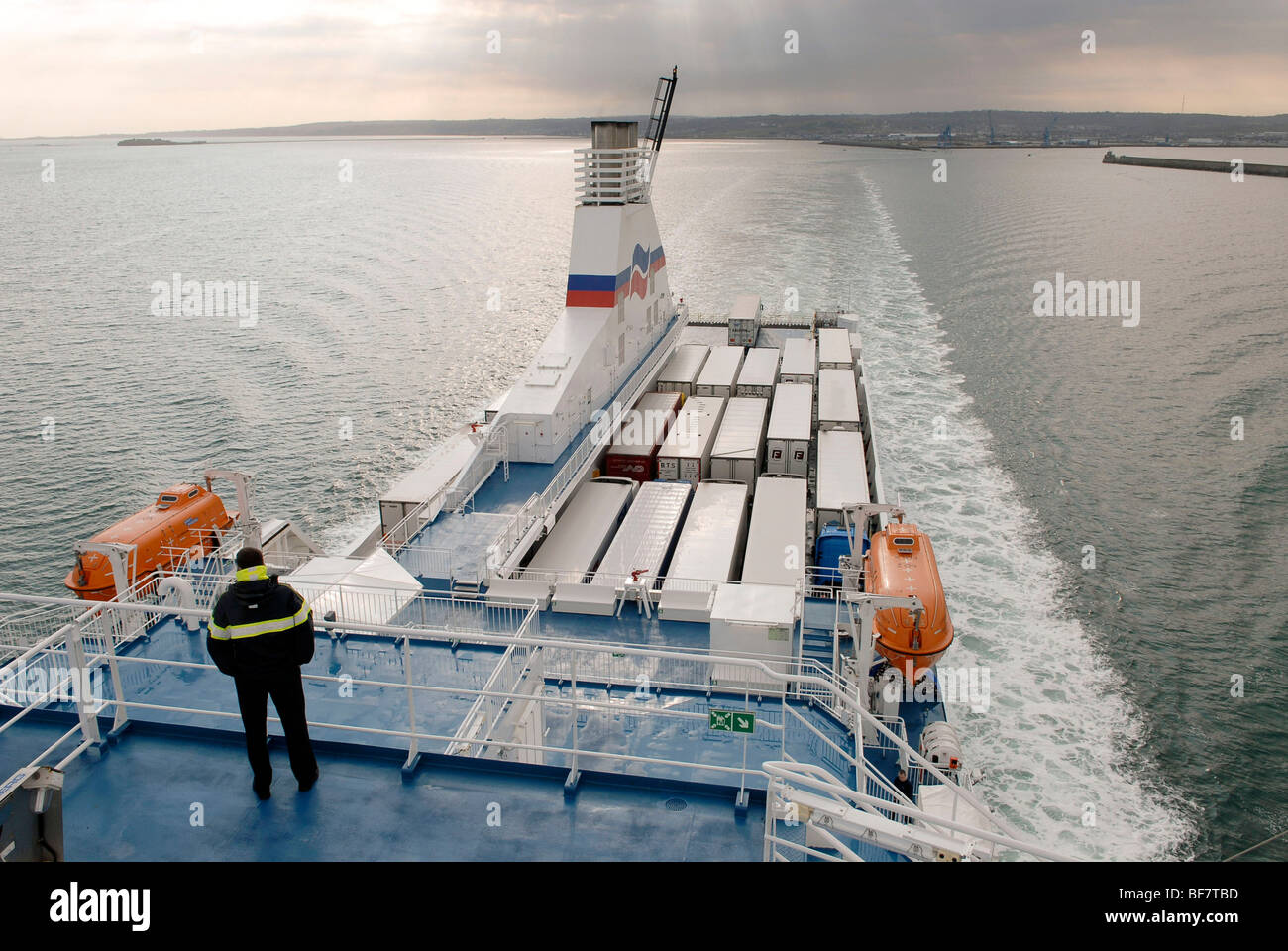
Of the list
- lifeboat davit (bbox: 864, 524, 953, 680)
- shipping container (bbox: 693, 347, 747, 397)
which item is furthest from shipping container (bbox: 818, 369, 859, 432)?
lifeboat davit (bbox: 864, 524, 953, 680)

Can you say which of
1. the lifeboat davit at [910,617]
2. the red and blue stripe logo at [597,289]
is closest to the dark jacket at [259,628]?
the lifeboat davit at [910,617]

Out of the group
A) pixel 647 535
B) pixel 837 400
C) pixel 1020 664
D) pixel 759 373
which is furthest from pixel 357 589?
pixel 759 373

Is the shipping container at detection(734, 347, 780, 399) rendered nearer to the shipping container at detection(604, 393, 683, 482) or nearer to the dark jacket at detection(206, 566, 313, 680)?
the shipping container at detection(604, 393, 683, 482)

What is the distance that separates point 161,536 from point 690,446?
42.5 feet

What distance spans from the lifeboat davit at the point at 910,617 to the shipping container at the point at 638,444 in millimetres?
9512

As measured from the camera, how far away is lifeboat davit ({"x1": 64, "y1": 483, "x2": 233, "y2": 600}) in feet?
50.9

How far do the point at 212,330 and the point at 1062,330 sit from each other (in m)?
45.6

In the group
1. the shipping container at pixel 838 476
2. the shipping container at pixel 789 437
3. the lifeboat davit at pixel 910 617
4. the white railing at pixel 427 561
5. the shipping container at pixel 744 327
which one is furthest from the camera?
the shipping container at pixel 744 327

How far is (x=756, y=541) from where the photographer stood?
58.6ft

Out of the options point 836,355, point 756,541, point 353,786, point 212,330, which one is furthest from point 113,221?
point 353,786

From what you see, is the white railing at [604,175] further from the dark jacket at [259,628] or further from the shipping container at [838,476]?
the dark jacket at [259,628]

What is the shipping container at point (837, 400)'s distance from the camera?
84.2 feet
